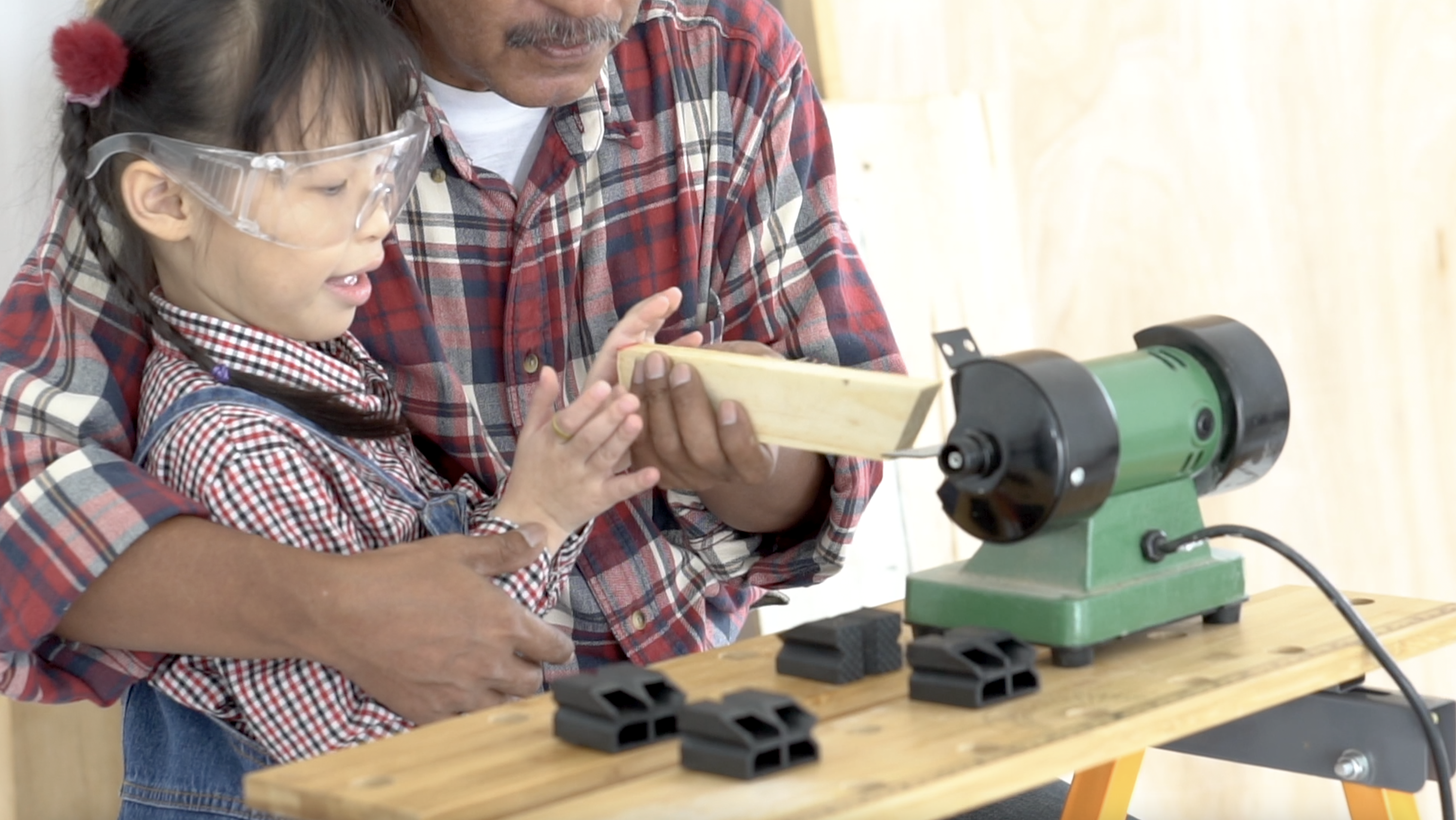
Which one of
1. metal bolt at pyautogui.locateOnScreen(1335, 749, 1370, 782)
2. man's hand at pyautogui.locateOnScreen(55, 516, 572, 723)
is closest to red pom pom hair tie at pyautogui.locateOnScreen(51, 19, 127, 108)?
man's hand at pyautogui.locateOnScreen(55, 516, 572, 723)

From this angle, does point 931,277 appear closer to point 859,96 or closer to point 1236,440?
point 859,96

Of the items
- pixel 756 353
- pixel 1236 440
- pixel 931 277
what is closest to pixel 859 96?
pixel 931 277

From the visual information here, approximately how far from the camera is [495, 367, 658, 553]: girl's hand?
141 centimetres

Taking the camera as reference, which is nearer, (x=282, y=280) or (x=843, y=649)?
(x=843, y=649)

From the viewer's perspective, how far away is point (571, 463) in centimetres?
145

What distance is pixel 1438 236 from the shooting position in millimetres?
2596

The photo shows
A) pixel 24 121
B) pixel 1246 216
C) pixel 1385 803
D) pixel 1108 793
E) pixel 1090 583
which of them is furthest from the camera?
pixel 1246 216

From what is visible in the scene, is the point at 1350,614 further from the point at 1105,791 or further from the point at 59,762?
the point at 59,762

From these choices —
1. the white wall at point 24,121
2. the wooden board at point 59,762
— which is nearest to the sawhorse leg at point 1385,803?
the wooden board at point 59,762

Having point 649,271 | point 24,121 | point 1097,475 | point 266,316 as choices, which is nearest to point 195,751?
point 266,316

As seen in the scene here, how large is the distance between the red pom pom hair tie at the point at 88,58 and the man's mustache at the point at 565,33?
1.20 ft

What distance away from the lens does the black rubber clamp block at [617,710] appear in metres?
1.04

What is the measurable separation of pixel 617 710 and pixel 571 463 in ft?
1.44

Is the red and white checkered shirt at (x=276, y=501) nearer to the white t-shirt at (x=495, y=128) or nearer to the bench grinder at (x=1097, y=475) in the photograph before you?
the white t-shirt at (x=495, y=128)
